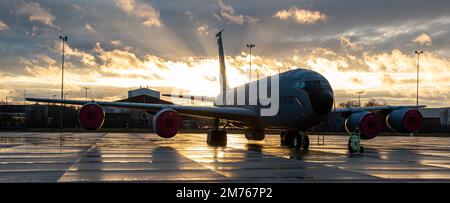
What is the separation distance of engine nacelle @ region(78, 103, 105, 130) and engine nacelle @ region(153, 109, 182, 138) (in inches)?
131

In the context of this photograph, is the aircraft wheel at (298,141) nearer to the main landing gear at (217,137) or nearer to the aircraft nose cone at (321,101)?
the aircraft nose cone at (321,101)

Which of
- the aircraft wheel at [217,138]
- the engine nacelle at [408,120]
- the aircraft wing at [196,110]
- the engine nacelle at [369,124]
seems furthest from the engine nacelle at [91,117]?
the engine nacelle at [408,120]

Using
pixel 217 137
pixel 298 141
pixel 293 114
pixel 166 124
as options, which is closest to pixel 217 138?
pixel 217 137

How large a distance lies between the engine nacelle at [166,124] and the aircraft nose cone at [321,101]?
7612 millimetres

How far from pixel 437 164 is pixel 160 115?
1515 centimetres

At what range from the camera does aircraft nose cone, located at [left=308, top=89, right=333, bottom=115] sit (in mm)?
26172

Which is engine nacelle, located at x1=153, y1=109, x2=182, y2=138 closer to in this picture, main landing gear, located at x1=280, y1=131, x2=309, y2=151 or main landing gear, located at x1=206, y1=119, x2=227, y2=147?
main landing gear, located at x1=206, y1=119, x2=227, y2=147

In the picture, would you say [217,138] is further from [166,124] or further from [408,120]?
[408,120]

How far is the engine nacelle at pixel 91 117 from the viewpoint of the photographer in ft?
96.6

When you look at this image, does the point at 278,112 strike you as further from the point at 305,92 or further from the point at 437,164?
the point at 437,164

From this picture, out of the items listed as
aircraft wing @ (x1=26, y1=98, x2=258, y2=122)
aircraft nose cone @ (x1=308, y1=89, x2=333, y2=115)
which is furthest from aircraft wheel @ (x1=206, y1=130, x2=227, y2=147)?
aircraft nose cone @ (x1=308, y1=89, x2=333, y2=115)

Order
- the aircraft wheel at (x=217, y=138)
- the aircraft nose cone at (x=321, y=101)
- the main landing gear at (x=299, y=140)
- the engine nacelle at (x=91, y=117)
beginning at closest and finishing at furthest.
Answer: the aircraft nose cone at (x=321, y=101) < the main landing gear at (x=299, y=140) < the engine nacelle at (x=91, y=117) < the aircraft wheel at (x=217, y=138)
